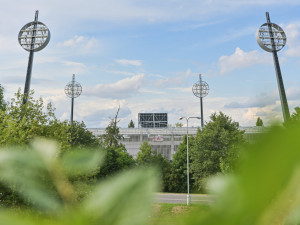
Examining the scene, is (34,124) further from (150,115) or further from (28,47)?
(150,115)

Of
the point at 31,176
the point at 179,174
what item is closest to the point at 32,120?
the point at 31,176

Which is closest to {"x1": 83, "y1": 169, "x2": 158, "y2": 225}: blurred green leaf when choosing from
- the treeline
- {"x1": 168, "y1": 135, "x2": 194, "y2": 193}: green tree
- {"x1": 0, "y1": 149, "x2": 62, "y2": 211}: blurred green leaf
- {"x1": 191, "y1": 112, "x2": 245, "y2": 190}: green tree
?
{"x1": 0, "y1": 149, "x2": 62, "y2": 211}: blurred green leaf

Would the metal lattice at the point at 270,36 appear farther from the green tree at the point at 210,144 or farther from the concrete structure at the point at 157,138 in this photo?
the concrete structure at the point at 157,138

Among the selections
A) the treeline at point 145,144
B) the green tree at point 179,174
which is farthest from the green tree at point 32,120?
the green tree at point 179,174

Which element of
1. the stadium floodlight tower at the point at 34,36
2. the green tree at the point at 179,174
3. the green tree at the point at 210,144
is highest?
the stadium floodlight tower at the point at 34,36

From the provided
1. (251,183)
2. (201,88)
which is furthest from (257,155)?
(201,88)

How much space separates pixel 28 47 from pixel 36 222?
115 feet

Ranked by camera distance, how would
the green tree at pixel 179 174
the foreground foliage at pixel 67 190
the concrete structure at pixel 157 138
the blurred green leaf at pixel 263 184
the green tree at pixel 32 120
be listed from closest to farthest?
1. the blurred green leaf at pixel 263 184
2. the foreground foliage at pixel 67 190
3. the green tree at pixel 32 120
4. the green tree at pixel 179 174
5. the concrete structure at pixel 157 138

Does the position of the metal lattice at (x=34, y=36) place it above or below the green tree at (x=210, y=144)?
above

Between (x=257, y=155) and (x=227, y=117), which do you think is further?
(x=227, y=117)

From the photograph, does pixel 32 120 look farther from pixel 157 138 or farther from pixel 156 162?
pixel 157 138

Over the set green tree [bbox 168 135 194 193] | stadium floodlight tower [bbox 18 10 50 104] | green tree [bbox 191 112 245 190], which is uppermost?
stadium floodlight tower [bbox 18 10 50 104]

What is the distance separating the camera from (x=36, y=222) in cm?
30

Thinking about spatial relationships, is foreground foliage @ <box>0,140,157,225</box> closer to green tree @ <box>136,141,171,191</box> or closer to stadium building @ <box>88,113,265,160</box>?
green tree @ <box>136,141,171,191</box>
